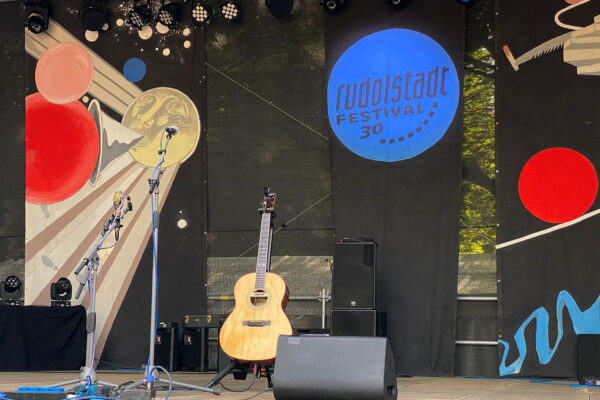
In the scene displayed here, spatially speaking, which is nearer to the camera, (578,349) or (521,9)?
(578,349)

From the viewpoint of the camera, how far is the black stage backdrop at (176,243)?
7.95 m

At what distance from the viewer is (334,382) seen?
12.7 ft

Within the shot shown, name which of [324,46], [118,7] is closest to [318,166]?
[324,46]

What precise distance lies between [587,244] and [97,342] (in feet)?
16.1

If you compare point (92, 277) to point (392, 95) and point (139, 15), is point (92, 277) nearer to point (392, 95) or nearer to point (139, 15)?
point (392, 95)

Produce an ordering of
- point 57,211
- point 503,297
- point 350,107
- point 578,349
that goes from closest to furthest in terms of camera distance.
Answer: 1. point 578,349
2. point 503,297
3. point 350,107
4. point 57,211

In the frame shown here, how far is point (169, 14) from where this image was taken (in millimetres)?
8156

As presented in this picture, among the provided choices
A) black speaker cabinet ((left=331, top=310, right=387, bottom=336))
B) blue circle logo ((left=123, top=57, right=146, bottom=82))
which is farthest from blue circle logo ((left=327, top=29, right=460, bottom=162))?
blue circle logo ((left=123, top=57, right=146, bottom=82))

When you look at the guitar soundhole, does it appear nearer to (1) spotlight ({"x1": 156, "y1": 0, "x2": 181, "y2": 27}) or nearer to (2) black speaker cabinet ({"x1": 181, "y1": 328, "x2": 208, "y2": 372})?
(2) black speaker cabinet ({"x1": 181, "y1": 328, "x2": 208, "y2": 372})

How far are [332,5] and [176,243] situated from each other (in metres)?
2.87

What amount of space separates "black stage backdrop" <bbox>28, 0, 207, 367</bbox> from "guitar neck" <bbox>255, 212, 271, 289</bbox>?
2.03m

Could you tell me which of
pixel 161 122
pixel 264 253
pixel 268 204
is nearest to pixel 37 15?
pixel 161 122

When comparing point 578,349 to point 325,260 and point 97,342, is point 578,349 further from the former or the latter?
point 97,342

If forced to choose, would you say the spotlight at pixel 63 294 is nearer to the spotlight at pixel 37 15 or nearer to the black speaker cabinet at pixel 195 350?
the black speaker cabinet at pixel 195 350
